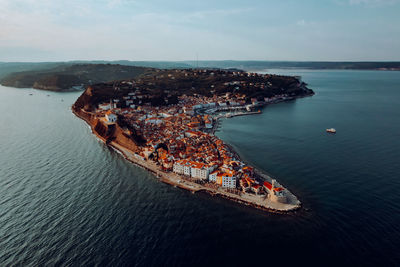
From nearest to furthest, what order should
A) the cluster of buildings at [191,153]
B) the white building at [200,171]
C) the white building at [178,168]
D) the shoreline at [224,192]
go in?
the shoreline at [224,192] < the cluster of buildings at [191,153] < the white building at [200,171] < the white building at [178,168]

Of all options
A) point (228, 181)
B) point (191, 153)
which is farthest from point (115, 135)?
point (228, 181)

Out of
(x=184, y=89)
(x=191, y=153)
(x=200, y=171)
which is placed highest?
(x=184, y=89)

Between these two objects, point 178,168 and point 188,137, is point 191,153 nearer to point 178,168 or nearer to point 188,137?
point 178,168

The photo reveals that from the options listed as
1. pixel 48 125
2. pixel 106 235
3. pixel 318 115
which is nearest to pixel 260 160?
pixel 106 235

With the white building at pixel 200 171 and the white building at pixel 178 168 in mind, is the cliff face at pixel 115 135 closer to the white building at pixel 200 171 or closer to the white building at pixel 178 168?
the white building at pixel 178 168

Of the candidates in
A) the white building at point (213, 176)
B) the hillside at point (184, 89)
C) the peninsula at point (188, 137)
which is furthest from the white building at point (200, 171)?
the hillside at point (184, 89)

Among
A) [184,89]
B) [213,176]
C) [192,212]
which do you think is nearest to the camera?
[192,212]

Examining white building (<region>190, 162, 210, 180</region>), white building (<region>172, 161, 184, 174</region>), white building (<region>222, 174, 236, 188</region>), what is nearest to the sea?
white building (<region>222, 174, 236, 188</region>)
